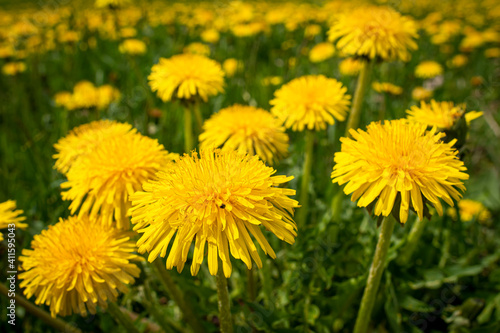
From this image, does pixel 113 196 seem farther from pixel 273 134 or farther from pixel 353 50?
pixel 353 50

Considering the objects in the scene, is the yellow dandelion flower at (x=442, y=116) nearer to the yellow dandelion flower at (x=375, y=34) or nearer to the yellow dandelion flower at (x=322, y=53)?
the yellow dandelion flower at (x=375, y=34)

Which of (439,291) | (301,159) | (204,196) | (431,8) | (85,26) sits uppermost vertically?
(431,8)

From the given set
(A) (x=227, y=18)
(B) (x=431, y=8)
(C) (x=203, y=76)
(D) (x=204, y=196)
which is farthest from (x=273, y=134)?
(B) (x=431, y=8)

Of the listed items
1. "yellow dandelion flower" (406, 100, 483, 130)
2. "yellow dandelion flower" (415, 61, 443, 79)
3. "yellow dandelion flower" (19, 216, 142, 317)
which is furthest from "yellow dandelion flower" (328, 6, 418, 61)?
"yellow dandelion flower" (415, 61, 443, 79)

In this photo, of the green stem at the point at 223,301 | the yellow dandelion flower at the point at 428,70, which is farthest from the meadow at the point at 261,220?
the yellow dandelion flower at the point at 428,70

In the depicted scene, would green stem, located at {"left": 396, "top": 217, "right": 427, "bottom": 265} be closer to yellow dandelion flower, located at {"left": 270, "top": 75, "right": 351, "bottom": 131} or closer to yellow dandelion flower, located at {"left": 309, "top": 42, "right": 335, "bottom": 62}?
yellow dandelion flower, located at {"left": 270, "top": 75, "right": 351, "bottom": 131}
